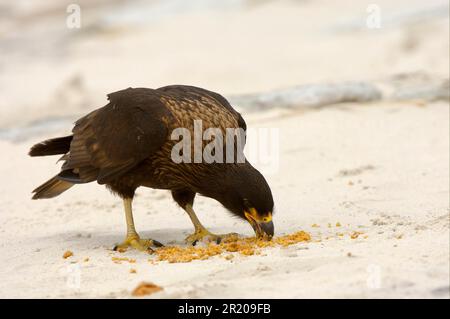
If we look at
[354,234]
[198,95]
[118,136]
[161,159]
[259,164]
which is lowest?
[354,234]

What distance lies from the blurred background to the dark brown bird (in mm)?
4995

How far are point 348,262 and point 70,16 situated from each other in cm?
1438

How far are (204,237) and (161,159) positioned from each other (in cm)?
95

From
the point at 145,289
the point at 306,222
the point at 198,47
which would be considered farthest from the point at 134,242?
the point at 198,47

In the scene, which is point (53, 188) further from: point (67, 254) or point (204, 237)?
point (204, 237)

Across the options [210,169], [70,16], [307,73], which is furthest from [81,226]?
[70,16]

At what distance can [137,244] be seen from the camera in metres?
7.40

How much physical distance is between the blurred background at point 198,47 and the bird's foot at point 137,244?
5215 mm

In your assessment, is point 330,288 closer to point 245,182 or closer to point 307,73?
point 245,182

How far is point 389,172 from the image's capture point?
31.5ft

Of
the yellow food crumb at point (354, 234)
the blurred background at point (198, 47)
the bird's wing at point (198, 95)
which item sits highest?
the blurred background at point (198, 47)

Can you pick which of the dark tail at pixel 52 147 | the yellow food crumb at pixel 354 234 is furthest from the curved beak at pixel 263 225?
the dark tail at pixel 52 147

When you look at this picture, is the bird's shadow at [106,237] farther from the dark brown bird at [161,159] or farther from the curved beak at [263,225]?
the curved beak at [263,225]

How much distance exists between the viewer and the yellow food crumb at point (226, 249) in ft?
21.4
